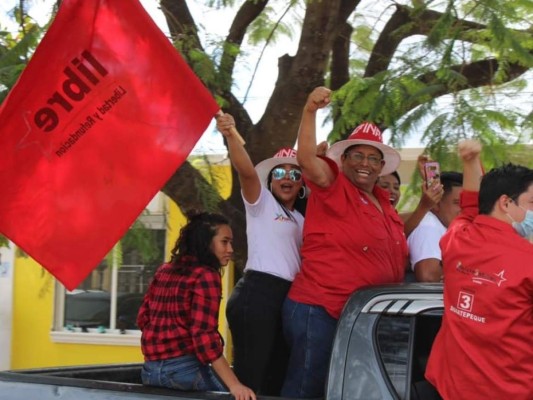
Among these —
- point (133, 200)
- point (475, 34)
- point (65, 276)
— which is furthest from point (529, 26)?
point (65, 276)

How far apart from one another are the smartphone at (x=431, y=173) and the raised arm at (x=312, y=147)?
3.03 feet

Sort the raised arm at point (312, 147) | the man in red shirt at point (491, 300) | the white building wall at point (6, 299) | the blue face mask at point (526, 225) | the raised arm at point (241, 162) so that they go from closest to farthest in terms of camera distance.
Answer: the man in red shirt at point (491, 300)
the blue face mask at point (526, 225)
the raised arm at point (312, 147)
the raised arm at point (241, 162)
the white building wall at point (6, 299)

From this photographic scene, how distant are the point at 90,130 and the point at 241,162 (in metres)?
0.69

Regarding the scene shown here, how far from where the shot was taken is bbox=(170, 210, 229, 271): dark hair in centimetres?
382

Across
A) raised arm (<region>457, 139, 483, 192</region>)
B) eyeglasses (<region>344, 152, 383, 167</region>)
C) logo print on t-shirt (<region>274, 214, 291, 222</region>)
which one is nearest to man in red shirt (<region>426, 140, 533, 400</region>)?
raised arm (<region>457, 139, 483, 192</region>)

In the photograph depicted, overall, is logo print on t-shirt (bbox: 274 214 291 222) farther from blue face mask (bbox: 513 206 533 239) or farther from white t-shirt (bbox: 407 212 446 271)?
blue face mask (bbox: 513 206 533 239)

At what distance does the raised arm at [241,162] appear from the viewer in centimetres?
393

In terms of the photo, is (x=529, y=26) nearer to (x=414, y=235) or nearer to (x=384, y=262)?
(x=414, y=235)

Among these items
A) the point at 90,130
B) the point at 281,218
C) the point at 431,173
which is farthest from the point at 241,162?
the point at 431,173

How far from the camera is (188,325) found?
3.67 metres

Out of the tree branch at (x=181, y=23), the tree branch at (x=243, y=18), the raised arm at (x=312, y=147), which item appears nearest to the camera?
the raised arm at (x=312, y=147)

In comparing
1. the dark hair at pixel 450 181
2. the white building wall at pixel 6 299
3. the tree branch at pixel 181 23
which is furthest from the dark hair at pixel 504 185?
the white building wall at pixel 6 299

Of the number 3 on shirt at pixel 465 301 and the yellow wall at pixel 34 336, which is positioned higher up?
the number 3 on shirt at pixel 465 301

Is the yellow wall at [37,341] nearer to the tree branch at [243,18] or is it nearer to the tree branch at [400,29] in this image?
the tree branch at [243,18]
